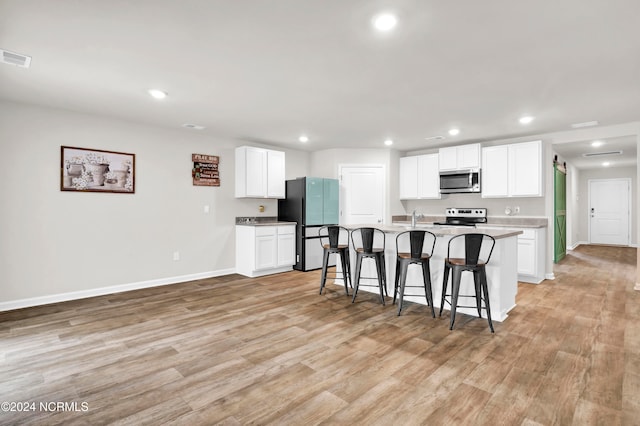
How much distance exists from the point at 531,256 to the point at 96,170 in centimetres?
649

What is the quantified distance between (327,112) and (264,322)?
270 cm

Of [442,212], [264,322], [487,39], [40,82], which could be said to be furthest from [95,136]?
[442,212]

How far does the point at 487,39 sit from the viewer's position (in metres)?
2.46

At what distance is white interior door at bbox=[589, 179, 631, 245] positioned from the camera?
9.62 m

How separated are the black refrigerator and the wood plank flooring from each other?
200 cm

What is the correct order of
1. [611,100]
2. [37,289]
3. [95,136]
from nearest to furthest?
[611,100] < [37,289] < [95,136]

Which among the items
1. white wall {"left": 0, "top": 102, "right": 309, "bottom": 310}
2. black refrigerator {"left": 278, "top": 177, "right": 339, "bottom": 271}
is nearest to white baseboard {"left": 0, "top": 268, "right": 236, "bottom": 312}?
white wall {"left": 0, "top": 102, "right": 309, "bottom": 310}

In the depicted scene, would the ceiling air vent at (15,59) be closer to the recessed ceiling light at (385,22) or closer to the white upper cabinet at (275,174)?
the recessed ceiling light at (385,22)

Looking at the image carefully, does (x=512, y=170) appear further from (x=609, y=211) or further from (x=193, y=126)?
(x=609, y=211)

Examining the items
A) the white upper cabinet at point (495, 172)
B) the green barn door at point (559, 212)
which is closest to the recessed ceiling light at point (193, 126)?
the white upper cabinet at point (495, 172)

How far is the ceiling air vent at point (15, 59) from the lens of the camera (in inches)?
106

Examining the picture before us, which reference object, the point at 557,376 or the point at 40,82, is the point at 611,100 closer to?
the point at 557,376

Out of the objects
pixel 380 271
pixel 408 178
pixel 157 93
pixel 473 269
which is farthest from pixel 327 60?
pixel 408 178

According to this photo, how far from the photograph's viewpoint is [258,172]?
5984 mm
